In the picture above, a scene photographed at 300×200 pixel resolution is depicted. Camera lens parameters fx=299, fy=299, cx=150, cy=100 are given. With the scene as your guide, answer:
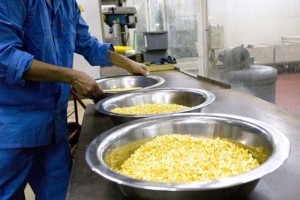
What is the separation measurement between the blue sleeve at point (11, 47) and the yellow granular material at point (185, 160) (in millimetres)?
560

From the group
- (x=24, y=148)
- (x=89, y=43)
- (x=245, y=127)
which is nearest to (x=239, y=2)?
(x=89, y=43)

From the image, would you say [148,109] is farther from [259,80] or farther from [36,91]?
[259,80]

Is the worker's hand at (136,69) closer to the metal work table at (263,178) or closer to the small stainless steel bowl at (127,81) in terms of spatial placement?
the small stainless steel bowl at (127,81)

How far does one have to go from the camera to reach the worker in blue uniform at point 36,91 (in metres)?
1.17

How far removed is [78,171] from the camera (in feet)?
3.33

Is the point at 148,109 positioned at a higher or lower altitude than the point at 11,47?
lower

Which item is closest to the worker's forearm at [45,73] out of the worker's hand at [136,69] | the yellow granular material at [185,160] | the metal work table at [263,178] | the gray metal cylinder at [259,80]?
the metal work table at [263,178]

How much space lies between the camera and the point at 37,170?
1.51 meters

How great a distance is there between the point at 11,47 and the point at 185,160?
2.58 ft

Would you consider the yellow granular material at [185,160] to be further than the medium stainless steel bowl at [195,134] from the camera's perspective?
Yes

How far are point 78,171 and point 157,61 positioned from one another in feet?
7.58

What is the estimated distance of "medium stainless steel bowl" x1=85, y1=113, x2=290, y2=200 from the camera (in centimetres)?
67

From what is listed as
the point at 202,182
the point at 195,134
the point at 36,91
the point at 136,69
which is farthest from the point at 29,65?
the point at 136,69

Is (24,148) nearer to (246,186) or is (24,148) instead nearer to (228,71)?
(246,186)
